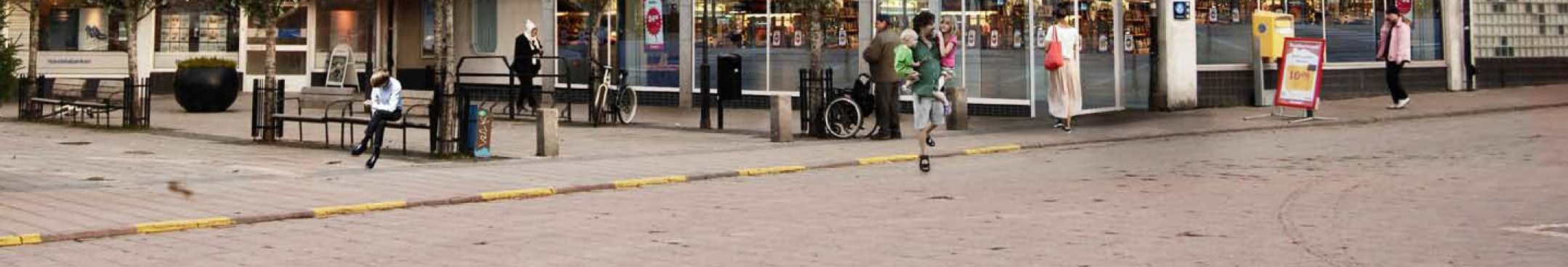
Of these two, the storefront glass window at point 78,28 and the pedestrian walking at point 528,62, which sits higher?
the storefront glass window at point 78,28

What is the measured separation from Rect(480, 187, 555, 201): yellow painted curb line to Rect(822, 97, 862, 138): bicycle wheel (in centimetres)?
726

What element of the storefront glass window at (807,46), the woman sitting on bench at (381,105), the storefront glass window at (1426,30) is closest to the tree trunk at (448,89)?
the woman sitting on bench at (381,105)

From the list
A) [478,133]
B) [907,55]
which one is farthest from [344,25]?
[907,55]

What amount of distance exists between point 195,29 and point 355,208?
87.4 ft

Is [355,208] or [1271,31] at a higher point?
[1271,31]

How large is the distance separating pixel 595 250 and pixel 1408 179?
6908mm

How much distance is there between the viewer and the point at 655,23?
100 feet

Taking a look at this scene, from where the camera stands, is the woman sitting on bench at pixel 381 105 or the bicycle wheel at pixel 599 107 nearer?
the woman sitting on bench at pixel 381 105

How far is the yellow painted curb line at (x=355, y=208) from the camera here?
12.5 meters

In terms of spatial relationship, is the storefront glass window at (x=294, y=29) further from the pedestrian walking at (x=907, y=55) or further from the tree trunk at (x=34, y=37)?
the pedestrian walking at (x=907, y=55)

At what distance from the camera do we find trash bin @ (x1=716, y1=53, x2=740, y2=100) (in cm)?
2336

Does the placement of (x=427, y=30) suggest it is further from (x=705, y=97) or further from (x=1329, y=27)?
(x=1329, y=27)

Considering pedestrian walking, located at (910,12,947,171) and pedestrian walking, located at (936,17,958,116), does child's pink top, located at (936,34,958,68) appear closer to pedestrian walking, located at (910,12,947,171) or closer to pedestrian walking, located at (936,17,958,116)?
pedestrian walking, located at (936,17,958,116)

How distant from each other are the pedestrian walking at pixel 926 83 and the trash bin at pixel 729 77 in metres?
4.45
